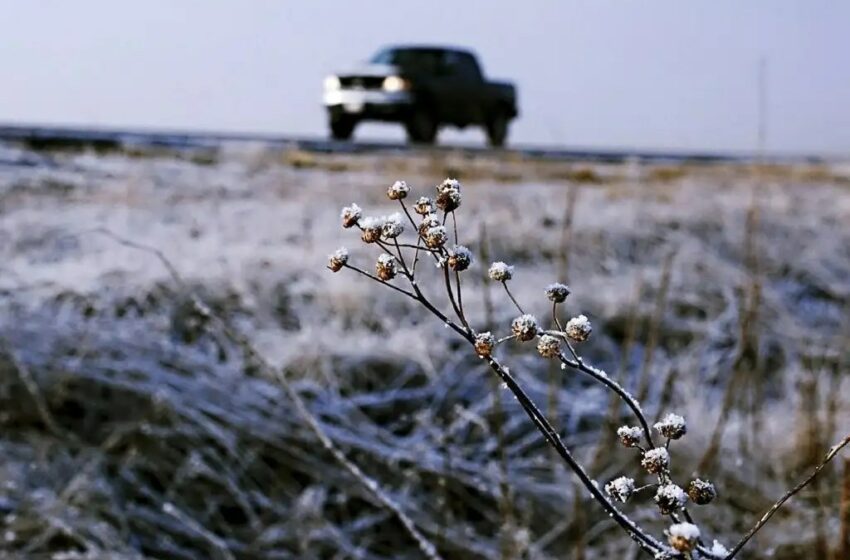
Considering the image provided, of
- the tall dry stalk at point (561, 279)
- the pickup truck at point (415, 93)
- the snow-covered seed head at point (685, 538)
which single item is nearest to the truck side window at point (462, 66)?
the pickup truck at point (415, 93)

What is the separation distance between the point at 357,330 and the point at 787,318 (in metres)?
1.61

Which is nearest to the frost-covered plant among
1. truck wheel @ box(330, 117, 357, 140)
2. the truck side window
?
truck wheel @ box(330, 117, 357, 140)

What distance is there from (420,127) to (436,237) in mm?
13731

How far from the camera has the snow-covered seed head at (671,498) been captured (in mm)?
542

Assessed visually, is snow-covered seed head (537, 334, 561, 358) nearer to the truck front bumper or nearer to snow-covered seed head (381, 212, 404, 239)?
snow-covered seed head (381, 212, 404, 239)

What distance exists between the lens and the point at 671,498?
55 cm

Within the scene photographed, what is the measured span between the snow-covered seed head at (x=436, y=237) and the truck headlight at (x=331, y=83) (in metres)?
13.5

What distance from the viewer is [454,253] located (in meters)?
0.58

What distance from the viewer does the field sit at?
254cm

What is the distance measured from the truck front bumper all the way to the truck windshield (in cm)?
81

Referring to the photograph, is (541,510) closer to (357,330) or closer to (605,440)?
(605,440)

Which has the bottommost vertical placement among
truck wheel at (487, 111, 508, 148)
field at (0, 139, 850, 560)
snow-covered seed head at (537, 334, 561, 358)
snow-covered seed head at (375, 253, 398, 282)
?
field at (0, 139, 850, 560)

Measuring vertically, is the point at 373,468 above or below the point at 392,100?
below

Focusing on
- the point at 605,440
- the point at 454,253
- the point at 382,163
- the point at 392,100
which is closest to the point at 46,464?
the point at 605,440
